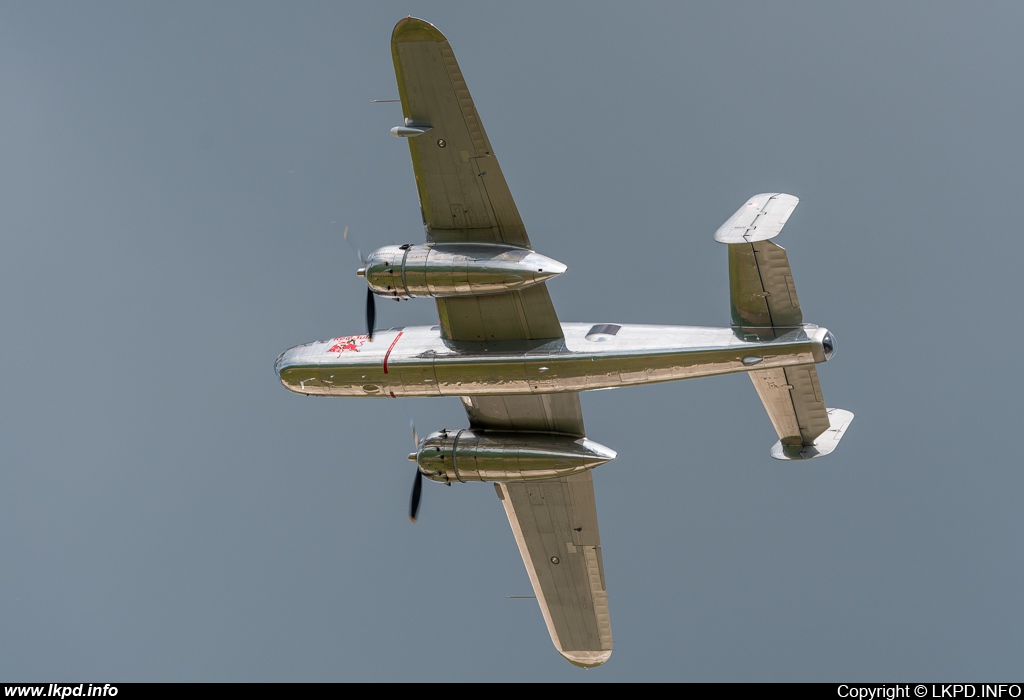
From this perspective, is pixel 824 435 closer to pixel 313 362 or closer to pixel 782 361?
pixel 782 361

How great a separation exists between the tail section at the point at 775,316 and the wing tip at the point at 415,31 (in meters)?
6.94

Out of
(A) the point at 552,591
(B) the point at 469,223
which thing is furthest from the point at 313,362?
(A) the point at 552,591

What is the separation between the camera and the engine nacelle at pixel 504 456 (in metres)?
29.6

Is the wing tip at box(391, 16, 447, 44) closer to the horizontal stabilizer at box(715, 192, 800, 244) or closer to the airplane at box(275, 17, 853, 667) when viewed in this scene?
the airplane at box(275, 17, 853, 667)

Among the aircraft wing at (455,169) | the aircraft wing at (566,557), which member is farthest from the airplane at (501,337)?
the aircraft wing at (566,557)

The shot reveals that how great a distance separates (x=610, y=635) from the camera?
1300 inches

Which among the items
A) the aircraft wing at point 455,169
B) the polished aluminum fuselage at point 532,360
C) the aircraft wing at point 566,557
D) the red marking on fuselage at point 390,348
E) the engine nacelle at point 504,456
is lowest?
the aircraft wing at point 566,557

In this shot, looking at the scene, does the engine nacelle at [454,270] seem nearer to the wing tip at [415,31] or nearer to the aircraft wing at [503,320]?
the aircraft wing at [503,320]

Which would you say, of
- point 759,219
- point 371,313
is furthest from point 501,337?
point 759,219

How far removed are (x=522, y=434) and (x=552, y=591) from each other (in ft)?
15.6

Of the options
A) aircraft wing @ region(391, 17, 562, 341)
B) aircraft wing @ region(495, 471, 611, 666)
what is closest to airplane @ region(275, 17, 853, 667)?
aircraft wing @ region(391, 17, 562, 341)

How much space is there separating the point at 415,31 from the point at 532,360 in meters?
7.24

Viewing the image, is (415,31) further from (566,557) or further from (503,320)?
(566,557)

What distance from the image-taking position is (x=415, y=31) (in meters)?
25.7
